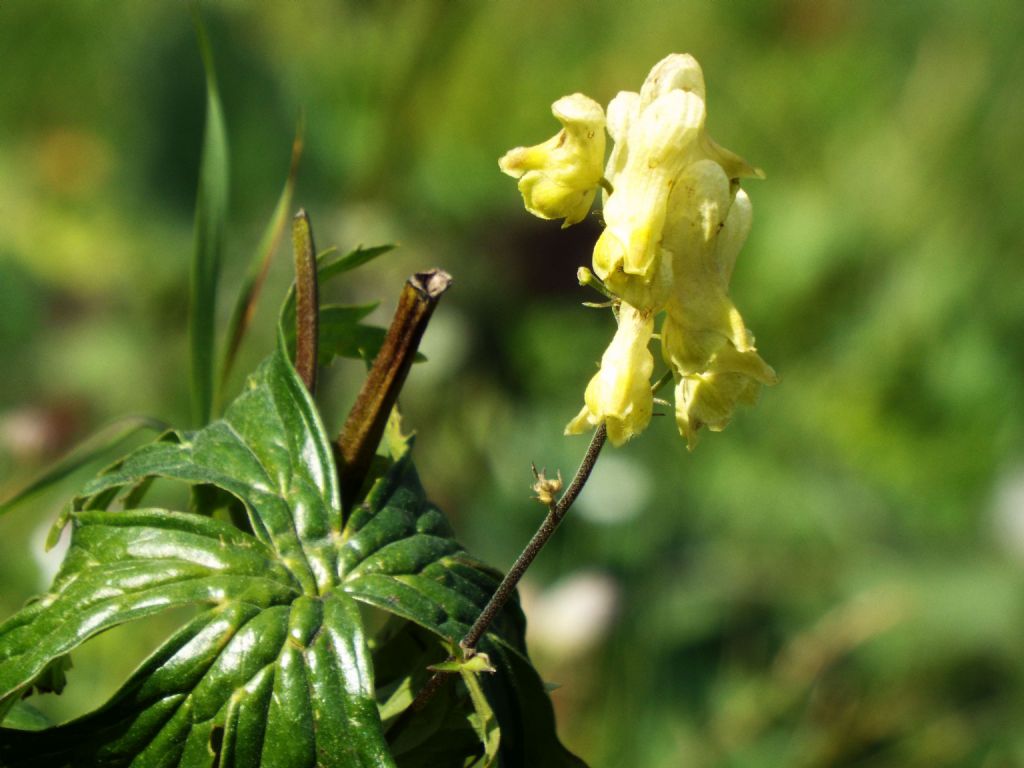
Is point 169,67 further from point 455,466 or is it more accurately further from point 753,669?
point 753,669

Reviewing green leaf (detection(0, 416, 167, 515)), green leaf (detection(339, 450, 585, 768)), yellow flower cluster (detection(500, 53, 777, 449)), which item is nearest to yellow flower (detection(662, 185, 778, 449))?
yellow flower cluster (detection(500, 53, 777, 449))

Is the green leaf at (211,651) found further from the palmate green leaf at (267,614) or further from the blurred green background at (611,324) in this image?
the blurred green background at (611,324)

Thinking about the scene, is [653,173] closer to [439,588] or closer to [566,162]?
[566,162]

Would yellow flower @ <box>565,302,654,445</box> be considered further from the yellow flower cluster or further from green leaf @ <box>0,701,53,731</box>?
green leaf @ <box>0,701,53,731</box>

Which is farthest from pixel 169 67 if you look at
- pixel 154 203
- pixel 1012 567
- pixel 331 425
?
pixel 1012 567

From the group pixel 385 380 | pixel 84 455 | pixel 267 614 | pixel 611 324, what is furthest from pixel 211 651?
pixel 611 324

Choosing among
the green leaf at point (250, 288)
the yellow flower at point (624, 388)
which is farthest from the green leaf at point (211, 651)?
the green leaf at point (250, 288)
